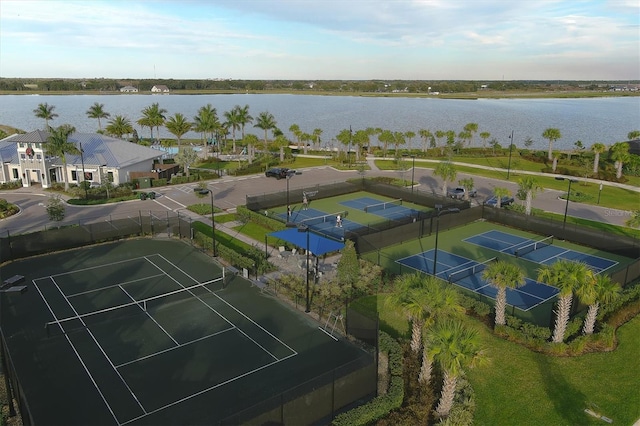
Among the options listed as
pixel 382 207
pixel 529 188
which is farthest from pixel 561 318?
pixel 382 207

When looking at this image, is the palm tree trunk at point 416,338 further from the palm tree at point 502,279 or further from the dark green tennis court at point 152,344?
the palm tree at point 502,279

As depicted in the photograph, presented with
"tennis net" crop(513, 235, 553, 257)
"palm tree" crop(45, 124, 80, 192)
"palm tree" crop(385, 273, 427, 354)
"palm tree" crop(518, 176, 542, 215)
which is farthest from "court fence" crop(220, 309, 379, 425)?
"palm tree" crop(45, 124, 80, 192)

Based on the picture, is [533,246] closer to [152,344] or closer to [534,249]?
[534,249]

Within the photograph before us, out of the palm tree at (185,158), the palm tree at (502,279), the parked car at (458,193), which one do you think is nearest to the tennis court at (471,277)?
the palm tree at (502,279)

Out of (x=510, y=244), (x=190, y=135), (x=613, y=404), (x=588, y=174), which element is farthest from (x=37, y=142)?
(x=190, y=135)

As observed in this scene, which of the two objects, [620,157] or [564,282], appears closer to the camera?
[564,282]

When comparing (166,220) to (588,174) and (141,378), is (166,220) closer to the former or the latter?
(141,378)
